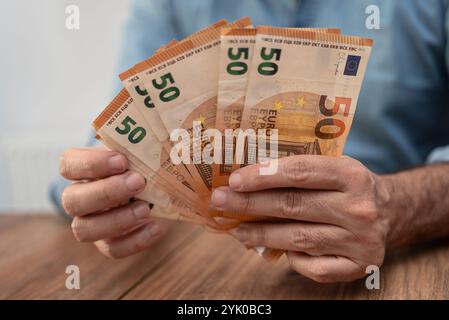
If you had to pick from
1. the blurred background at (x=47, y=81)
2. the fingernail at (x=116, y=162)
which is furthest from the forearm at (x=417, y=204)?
the blurred background at (x=47, y=81)

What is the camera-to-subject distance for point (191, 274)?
0.83 meters

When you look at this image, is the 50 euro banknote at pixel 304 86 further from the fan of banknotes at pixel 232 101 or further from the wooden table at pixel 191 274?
the wooden table at pixel 191 274

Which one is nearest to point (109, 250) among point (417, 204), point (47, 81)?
point (417, 204)

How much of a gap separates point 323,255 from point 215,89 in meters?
0.27

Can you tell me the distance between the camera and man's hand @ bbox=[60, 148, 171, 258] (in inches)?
28.5

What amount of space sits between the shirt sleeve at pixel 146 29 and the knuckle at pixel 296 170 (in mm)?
713

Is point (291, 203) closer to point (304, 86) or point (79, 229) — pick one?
point (304, 86)

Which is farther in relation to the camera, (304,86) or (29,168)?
(29,168)

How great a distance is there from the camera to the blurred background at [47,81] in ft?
6.39

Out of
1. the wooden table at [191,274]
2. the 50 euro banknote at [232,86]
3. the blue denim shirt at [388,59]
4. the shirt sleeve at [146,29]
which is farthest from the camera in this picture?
the shirt sleeve at [146,29]

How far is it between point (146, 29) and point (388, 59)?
58cm

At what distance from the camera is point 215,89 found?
26.7 inches

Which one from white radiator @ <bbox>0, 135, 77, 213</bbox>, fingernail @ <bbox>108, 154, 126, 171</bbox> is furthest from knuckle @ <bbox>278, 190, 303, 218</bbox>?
white radiator @ <bbox>0, 135, 77, 213</bbox>

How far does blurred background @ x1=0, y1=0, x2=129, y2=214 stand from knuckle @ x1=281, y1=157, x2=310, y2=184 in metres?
1.38
